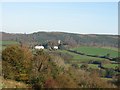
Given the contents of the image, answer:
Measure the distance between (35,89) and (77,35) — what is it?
43.3m

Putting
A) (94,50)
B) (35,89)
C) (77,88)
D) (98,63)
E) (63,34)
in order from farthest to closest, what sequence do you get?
(63,34) < (94,50) < (98,63) < (35,89) < (77,88)

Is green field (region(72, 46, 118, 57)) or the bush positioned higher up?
the bush

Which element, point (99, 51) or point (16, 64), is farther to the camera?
point (99, 51)

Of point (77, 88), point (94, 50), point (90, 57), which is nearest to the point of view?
point (77, 88)

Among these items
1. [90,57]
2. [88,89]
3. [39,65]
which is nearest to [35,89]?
[88,89]

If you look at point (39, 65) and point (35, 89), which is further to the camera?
point (39, 65)

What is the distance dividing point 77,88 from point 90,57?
72.4 feet

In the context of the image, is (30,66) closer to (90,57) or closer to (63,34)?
(90,57)

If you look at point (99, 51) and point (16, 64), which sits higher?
point (16, 64)

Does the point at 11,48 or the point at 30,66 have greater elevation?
the point at 11,48

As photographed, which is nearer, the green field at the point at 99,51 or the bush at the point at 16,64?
the bush at the point at 16,64

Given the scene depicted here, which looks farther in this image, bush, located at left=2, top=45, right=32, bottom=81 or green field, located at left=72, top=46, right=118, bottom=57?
green field, located at left=72, top=46, right=118, bottom=57

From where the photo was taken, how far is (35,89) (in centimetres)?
982

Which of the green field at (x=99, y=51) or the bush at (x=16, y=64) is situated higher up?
the bush at (x=16, y=64)
